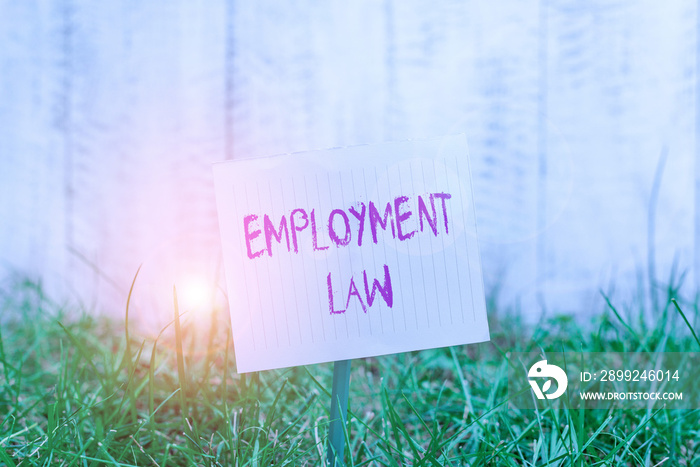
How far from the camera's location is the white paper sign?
499 mm

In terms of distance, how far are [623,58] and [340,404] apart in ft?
3.27

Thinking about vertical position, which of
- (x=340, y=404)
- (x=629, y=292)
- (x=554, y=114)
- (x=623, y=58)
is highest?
(x=623, y=58)

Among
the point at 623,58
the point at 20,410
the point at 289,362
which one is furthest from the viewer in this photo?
the point at 623,58

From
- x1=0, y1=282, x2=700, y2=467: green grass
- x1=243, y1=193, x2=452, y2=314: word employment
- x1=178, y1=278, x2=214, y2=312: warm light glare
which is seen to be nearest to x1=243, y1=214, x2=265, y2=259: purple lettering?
x1=243, y1=193, x2=452, y2=314: word employment

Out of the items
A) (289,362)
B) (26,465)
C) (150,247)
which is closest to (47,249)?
(150,247)

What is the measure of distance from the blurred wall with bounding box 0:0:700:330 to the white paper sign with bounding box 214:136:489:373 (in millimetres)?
607

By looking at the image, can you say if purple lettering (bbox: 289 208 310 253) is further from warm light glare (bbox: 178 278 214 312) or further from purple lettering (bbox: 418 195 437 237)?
warm light glare (bbox: 178 278 214 312)

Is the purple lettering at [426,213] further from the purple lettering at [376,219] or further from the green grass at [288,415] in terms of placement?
the green grass at [288,415]

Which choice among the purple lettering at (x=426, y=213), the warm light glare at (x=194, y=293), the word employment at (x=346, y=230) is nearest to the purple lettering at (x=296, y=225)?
the word employment at (x=346, y=230)

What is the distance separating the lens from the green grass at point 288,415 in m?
0.52

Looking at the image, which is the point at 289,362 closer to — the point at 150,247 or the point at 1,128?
the point at 150,247

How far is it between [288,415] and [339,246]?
29 centimetres

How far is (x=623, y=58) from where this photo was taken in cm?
108

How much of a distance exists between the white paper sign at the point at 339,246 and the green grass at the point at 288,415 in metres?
0.06
